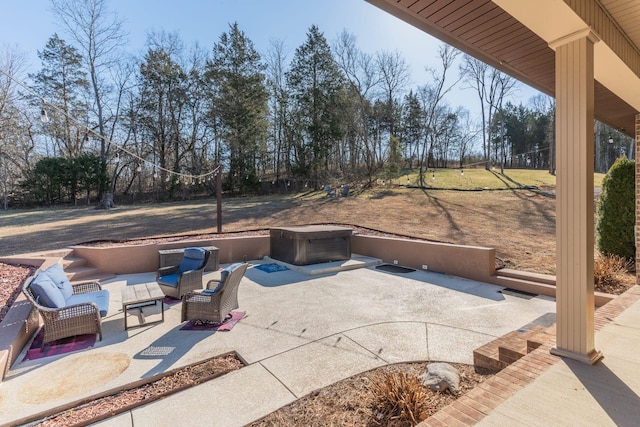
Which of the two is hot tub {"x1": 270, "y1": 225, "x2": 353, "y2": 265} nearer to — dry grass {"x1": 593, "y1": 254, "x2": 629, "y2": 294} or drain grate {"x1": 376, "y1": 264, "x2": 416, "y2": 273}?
drain grate {"x1": 376, "y1": 264, "x2": 416, "y2": 273}

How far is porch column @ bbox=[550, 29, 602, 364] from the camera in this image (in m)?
2.25

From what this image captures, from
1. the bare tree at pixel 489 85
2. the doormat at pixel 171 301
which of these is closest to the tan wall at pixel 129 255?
the doormat at pixel 171 301

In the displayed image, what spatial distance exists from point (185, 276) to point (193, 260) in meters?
0.79

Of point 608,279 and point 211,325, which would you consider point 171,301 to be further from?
point 608,279

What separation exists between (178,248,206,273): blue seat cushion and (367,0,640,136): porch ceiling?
16.8 feet

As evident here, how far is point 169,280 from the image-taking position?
5.36 meters

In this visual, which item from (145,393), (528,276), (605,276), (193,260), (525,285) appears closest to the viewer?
(145,393)

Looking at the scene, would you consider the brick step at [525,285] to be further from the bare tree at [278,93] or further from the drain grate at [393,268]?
the bare tree at [278,93]

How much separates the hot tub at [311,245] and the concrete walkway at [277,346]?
5.31ft

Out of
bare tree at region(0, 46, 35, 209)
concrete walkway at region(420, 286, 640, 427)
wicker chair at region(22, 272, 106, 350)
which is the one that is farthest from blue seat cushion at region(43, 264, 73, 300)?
bare tree at region(0, 46, 35, 209)

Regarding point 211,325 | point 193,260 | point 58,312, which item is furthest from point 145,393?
point 193,260

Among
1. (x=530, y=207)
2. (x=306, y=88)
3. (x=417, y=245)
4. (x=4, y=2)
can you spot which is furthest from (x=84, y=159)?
(x=530, y=207)

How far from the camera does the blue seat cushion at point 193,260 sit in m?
5.88

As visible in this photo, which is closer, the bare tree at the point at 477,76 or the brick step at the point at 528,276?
the brick step at the point at 528,276
